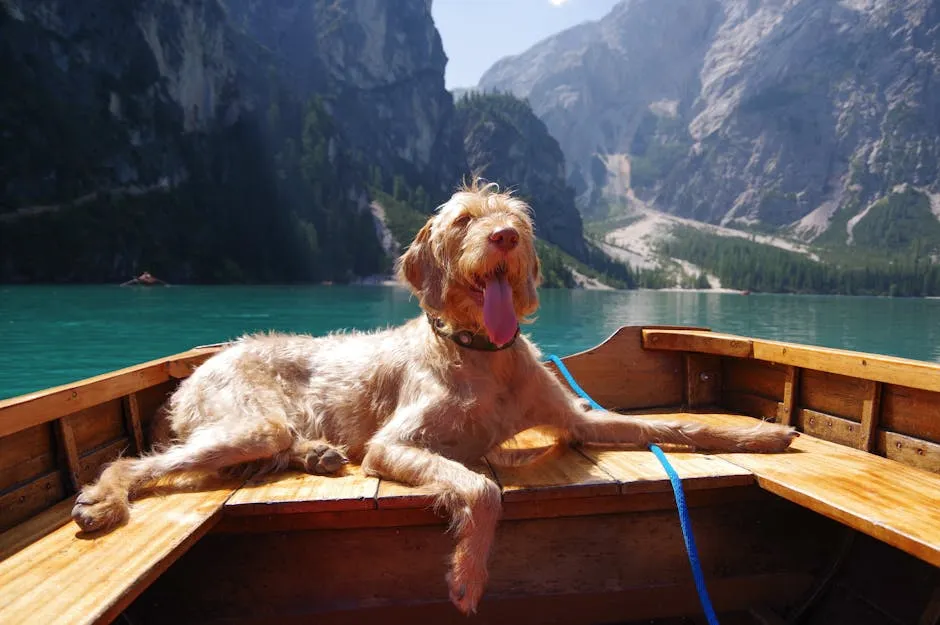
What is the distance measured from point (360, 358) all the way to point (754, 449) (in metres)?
2.96

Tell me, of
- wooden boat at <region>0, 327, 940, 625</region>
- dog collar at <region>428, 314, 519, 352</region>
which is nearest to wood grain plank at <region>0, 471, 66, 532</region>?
wooden boat at <region>0, 327, 940, 625</region>

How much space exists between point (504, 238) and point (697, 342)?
3340 millimetres

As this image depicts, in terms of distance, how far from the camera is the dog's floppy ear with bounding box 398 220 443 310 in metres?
3.98

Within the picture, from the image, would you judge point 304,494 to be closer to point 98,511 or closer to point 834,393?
point 98,511

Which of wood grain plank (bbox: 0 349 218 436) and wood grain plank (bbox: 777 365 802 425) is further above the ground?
wood grain plank (bbox: 0 349 218 436)

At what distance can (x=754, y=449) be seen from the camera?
423 centimetres

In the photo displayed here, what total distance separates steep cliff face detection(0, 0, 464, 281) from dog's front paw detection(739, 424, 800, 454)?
294 feet

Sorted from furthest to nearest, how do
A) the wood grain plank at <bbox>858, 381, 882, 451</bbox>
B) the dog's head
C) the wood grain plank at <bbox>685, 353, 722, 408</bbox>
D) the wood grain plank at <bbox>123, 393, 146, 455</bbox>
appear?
the wood grain plank at <bbox>685, 353, 722, 408</bbox> < the wood grain plank at <bbox>123, 393, 146, 455</bbox> < the wood grain plank at <bbox>858, 381, 882, 451</bbox> < the dog's head

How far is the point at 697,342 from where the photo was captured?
6047mm

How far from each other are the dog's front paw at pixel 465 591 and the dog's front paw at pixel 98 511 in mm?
1780

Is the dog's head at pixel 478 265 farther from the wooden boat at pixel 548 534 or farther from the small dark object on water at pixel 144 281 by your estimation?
the small dark object on water at pixel 144 281

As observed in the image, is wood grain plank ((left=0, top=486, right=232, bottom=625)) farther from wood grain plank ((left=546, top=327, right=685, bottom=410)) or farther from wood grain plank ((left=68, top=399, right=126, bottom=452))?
wood grain plank ((left=546, top=327, right=685, bottom=410))

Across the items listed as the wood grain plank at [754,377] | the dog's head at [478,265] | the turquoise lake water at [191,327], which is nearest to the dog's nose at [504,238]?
the dog's head at [478,265]

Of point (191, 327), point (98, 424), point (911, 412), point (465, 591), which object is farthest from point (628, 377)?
point (191, 327)
